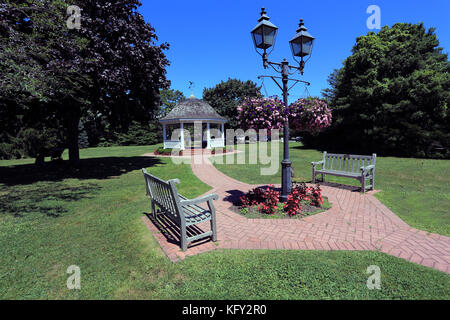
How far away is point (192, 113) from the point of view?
21.6 meters

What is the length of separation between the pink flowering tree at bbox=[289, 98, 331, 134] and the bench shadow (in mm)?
3144

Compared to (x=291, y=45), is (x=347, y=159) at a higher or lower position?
lower

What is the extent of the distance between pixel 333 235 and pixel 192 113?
19619 mm

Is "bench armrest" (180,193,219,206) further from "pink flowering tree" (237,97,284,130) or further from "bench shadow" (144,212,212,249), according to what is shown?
"pink flowering tree" (237,97,284,130)

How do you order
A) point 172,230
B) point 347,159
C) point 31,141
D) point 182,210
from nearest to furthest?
1. point 182,210
2. point 172,230
3. point 347,159
4. point 31,141

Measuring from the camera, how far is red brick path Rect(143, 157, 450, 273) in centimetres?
320

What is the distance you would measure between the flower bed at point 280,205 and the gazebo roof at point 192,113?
15.6 meters

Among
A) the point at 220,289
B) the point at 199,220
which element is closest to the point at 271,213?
the point at 199,220

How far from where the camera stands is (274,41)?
4.59 metres

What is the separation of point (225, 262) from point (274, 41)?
14.5 ft

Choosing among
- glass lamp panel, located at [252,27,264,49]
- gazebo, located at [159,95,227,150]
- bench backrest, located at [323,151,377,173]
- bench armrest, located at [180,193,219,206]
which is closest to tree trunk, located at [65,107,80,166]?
gazebo, located at [159,95,227,150]

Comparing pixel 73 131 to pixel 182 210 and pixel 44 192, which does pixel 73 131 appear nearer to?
pixel 44 192

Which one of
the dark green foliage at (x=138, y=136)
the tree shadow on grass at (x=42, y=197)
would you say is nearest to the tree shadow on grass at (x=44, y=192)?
the tree shadow on grass at (x=42, y=197)

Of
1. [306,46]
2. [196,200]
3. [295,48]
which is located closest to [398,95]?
[306,46]
